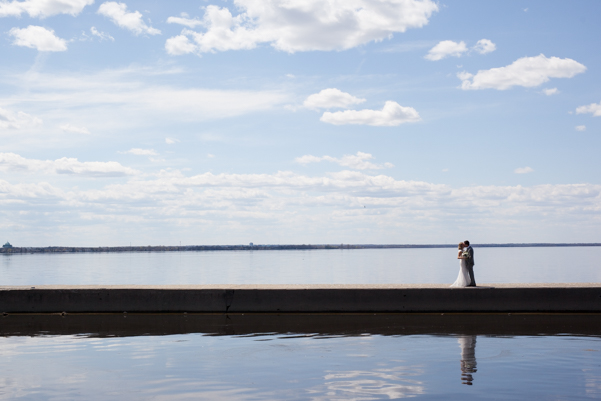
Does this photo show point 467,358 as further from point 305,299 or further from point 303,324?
point 305,299

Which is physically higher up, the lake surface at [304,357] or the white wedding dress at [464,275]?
the white wedding dress at [464,275]

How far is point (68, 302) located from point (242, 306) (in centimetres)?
524

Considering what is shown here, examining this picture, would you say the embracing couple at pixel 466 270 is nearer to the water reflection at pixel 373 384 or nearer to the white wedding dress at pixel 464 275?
the white wedding dress at pixel 464 275

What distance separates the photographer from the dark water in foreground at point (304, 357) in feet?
31.0

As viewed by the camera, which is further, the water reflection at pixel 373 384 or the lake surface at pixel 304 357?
the lake surface at pixel 304 357

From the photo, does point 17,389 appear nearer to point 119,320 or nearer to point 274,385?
point 274,385

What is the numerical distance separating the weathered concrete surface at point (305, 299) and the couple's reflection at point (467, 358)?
4137 millimetres

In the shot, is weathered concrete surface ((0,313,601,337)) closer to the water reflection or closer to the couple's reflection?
the couple's reflection

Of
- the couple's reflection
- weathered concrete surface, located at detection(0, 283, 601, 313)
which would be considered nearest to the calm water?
weathered concrete surface, located at detection(0, 283, 601, 313)

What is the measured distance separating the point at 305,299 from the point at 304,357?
258 inches

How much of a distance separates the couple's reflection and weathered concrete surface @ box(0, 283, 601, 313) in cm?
414

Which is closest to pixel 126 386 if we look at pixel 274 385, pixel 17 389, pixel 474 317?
pixel 17 389

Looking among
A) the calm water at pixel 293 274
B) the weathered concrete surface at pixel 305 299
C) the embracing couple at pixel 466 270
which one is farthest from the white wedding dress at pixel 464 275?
the calm water at pixel 293 274

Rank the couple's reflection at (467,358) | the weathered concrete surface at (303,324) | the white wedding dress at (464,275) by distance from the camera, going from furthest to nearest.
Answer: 1. the white wedding dress at (464,275)
2. the weathered concrete surface at (303,324)
3. the couple's reflection at (467,358)
